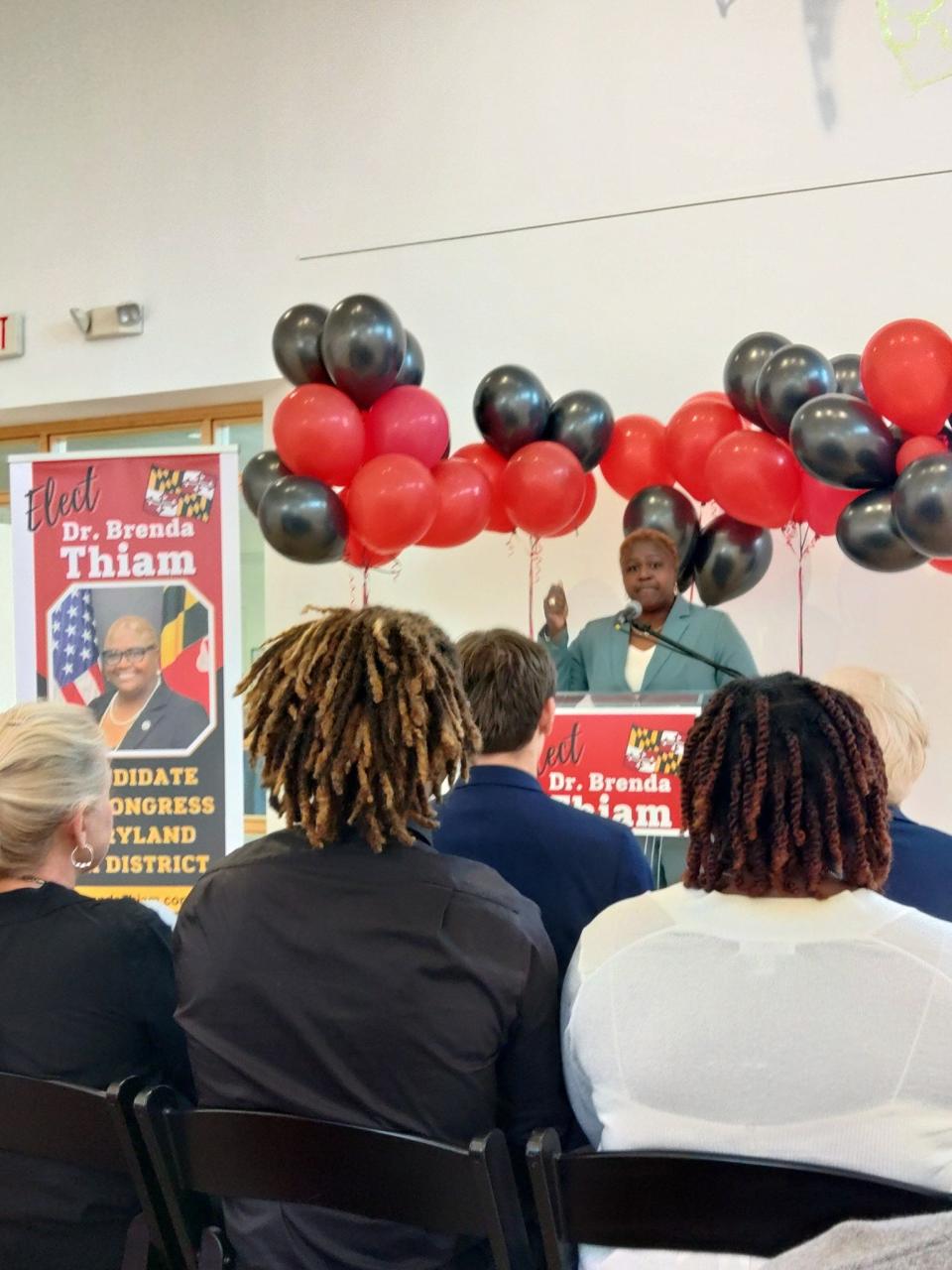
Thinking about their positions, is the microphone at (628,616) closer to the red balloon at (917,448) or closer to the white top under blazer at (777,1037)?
the red balloon at (917,448)

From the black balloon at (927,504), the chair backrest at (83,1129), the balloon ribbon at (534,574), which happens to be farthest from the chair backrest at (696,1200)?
the balloon ribbon at (534,574)

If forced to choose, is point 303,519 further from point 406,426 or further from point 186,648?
point 186,648

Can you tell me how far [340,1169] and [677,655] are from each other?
2.58 meters

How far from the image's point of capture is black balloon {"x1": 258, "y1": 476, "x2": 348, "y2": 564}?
12.6 ft

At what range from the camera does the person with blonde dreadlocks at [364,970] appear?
1.39 metres

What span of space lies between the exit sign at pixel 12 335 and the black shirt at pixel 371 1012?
16.3 ft

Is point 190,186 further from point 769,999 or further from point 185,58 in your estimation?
point 769,999

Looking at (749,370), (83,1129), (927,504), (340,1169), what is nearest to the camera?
(340,1169)

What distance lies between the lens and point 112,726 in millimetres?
3539

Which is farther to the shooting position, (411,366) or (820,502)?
(411,366)

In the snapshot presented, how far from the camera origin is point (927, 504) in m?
3.10

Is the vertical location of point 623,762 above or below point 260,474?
below

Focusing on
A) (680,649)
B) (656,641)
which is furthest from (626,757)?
(656,641)

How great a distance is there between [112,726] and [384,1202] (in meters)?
2.47
